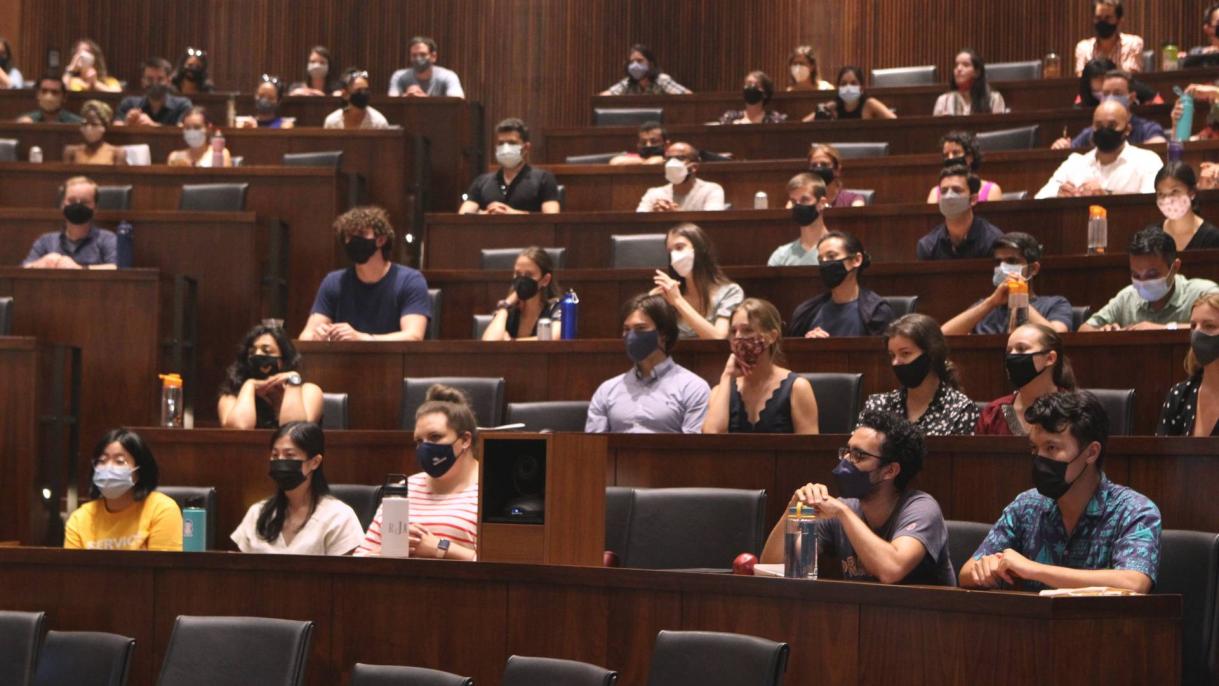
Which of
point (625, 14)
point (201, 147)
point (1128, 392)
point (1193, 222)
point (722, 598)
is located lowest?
point (722, 598)

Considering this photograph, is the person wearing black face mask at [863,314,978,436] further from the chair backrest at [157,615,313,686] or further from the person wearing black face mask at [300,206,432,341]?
the person wearing black face mask at [300,206,432,341]

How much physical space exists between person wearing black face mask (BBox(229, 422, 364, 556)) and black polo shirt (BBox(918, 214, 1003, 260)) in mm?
2169

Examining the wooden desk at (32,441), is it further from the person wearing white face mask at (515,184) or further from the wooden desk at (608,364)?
the person wearing white face mask at (515,184)

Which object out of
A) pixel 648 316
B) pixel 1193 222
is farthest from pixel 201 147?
pixel 1193 222

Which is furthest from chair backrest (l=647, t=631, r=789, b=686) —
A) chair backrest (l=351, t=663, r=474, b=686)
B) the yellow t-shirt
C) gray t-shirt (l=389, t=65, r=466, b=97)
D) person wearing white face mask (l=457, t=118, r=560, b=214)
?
gray t-shirt (l=389, t=65, r=466, b=97)

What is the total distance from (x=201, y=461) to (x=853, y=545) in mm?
2029

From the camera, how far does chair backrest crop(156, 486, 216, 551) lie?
417 centimetres

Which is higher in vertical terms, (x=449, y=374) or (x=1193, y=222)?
(x=1193, y=222)

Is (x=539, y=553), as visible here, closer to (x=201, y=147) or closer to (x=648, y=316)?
(x=648, y=316)

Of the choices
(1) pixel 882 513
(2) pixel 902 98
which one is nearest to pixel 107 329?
(1) pixel 882 513

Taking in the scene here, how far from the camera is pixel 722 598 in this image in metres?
2.88

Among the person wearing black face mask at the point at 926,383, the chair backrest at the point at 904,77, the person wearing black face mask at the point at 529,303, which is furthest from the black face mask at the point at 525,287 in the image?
the chair backrest at the point at 904,77

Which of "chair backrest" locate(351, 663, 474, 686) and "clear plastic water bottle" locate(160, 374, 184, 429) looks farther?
"clear plastic water bottle" locate(160, 374, 184, 429)

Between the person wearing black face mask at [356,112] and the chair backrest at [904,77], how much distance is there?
8.43ft
